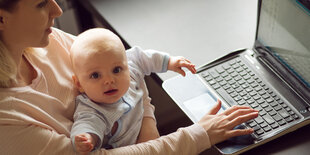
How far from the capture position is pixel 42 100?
1.02 meters

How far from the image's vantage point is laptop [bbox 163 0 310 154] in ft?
3.51

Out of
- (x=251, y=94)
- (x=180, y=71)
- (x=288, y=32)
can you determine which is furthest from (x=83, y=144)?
(x=288, y=32)

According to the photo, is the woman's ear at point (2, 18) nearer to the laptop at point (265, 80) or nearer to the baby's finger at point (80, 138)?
the baby's finger at point (80, 138)

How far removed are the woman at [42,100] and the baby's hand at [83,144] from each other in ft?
0.11

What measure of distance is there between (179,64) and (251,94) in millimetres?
217

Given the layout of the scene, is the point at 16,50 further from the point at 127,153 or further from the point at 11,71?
the point at 127,153

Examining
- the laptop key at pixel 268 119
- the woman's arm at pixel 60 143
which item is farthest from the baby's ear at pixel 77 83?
the laptop key at pixel 268 119

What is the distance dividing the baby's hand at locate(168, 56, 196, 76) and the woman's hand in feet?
0.55

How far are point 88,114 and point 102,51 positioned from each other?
0.16 meters

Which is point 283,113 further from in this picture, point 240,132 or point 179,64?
point 179,64

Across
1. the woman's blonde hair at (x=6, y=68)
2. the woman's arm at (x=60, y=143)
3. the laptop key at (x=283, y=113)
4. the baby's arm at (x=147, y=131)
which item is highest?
the woman's blonde hair at (x=6, y=68)

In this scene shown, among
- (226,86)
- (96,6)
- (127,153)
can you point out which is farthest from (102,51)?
(96,6)

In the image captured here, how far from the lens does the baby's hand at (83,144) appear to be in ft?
3.15

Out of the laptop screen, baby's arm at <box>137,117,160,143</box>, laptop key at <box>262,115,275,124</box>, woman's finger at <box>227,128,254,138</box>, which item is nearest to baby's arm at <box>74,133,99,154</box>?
baby's arm at <box>137,117,160,143</box>
